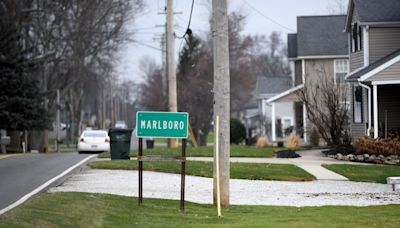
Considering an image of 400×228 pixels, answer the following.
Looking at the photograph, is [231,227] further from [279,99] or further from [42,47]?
[42,47]

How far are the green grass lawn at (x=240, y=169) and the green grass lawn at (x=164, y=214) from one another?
708 centimetres

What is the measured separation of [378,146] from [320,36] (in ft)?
71.9

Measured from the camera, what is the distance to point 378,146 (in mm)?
27594

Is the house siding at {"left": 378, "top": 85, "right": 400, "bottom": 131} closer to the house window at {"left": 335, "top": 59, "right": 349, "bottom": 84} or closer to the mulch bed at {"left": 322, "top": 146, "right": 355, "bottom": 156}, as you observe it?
the mulch bed at {"left": 322, "top": 146, "right": 355, "bottom": 156}

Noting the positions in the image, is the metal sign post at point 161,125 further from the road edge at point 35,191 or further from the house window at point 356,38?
the house window at point 356,38

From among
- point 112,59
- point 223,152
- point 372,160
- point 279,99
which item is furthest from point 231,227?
point 112,59

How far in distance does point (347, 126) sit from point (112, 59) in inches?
1253

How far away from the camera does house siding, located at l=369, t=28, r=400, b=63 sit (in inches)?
1304

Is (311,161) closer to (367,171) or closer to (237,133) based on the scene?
(367,171)

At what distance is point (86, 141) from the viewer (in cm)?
3991

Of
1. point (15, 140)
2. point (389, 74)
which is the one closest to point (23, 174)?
point (389, 74)

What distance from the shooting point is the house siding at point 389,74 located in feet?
96.1

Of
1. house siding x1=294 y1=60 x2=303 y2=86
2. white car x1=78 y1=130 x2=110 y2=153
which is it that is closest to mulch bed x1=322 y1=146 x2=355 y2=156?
white car x1=78 y1=130 x2=110 y2=153

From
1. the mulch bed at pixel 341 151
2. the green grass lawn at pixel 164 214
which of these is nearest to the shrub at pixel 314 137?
the mulch bed at pixel 341 151
